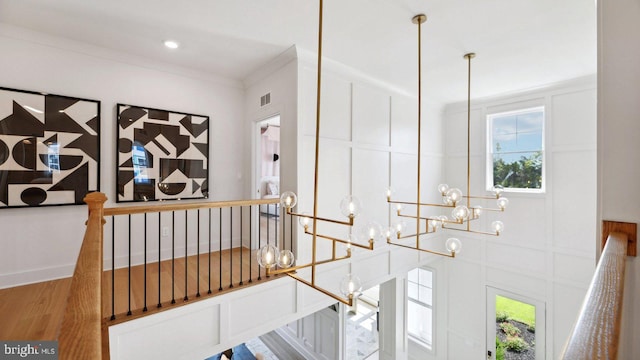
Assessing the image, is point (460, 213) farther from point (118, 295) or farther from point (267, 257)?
point (118, 295)

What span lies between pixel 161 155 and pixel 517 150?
565 centimetres

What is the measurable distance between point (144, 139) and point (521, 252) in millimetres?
6041

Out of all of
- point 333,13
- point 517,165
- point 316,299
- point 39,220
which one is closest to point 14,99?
point 39,220

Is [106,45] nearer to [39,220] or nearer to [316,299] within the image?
[39,220]

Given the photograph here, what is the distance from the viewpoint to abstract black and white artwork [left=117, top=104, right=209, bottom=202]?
326 centimetres

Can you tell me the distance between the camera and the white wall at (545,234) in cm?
394

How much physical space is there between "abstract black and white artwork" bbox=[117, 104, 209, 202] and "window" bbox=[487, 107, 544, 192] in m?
4.97

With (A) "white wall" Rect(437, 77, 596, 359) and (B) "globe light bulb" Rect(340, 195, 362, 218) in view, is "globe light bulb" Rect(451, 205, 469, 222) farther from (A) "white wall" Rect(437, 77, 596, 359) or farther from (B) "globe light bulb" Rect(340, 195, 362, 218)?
(A) "white wall" Rect(437, 77, 596, 359)

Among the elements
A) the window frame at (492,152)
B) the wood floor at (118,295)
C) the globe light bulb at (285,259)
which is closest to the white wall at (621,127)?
the globe light bulb at (285,259)

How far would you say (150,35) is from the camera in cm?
281

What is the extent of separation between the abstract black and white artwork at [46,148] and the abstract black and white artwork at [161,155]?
0.90 feet

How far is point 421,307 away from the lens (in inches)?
228

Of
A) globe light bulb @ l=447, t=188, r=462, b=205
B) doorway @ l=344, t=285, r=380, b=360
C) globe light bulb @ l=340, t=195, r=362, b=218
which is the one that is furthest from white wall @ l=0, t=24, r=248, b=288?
doorway @ l=344, t=285, r=380, b=360

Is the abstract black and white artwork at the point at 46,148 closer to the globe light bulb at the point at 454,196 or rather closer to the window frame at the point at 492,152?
the globe light bulb at the point at 454,196
